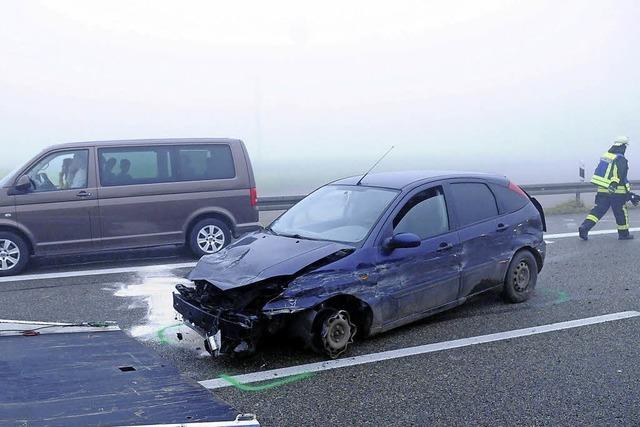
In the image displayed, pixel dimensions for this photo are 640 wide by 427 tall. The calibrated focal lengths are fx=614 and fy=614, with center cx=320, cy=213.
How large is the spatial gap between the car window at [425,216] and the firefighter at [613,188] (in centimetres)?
595

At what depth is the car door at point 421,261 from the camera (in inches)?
208

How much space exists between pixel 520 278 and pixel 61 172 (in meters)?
6.29

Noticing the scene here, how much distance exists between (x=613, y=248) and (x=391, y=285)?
20.8ft

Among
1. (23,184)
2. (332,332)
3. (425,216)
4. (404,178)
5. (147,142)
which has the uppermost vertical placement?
(147,142)

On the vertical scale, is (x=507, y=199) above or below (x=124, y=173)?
below

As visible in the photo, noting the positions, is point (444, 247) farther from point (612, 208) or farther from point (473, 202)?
point (612, 208)

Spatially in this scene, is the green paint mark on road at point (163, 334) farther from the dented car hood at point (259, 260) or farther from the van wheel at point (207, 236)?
the van wheel at point (207, 236)

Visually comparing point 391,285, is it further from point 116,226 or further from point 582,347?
point 116,226

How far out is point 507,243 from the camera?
6352 millimetres

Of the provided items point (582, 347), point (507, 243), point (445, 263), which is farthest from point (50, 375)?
point (507, 243)

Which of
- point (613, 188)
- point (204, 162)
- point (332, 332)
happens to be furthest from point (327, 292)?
point (613, 188)

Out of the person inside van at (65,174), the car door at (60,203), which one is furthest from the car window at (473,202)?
the person inside van at (65,174)

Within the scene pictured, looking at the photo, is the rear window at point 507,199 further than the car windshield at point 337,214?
Yes

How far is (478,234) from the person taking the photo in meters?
6.05
